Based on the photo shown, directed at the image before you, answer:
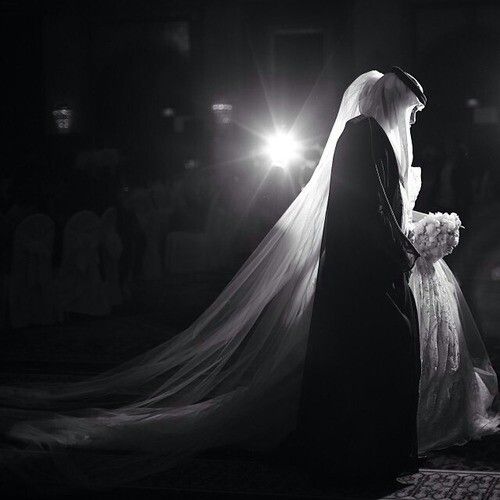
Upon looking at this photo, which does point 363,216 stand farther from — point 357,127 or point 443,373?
point 443,373

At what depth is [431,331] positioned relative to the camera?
4676mm

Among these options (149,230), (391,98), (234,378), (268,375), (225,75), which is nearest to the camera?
(391,98)

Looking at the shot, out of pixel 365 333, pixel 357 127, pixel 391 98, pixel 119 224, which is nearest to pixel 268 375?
pixel 365 333

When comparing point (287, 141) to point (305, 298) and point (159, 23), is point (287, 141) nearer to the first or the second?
point (159, 23)

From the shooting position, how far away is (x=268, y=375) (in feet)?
15.1

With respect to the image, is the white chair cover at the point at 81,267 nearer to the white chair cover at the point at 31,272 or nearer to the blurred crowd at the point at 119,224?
the blurred crowd at the point at 119,224

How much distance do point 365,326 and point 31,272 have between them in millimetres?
4996

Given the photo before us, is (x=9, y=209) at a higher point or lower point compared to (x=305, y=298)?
higher

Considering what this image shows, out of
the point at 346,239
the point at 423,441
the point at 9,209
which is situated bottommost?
the point at 423,441

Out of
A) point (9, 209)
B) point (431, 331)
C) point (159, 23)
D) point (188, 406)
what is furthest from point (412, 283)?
point (159, 23)

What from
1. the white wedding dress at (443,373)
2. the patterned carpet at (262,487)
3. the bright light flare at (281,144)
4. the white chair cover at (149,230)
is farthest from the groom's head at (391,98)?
the bright light flare at (281,144)

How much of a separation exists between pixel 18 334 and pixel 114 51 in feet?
30.7

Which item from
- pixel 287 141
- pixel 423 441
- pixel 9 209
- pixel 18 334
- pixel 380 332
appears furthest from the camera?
pixel 287 141

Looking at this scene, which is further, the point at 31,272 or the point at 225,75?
the point at 225,75
